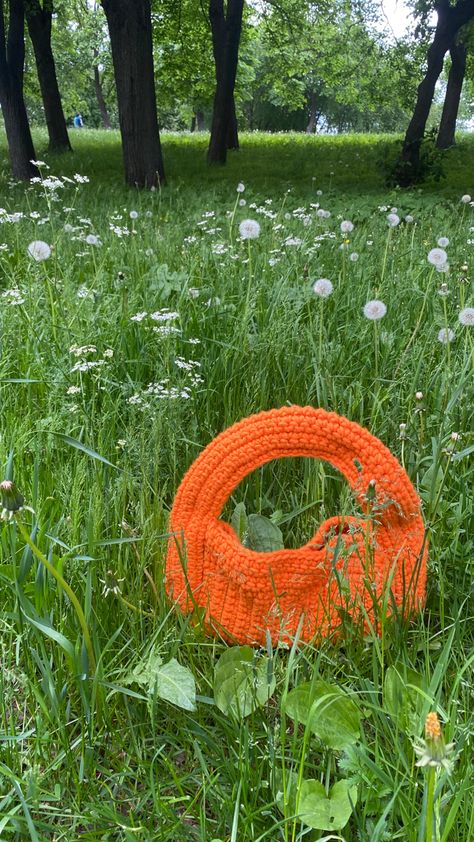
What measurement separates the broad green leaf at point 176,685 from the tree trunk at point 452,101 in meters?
20.3

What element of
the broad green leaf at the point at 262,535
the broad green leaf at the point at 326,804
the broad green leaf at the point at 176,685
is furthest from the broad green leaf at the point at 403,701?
the broad green leaf at the point at 262,535

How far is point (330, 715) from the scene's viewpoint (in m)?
1.08

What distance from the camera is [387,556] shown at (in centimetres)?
137

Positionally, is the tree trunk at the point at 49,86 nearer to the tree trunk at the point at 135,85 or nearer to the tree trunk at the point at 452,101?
the tree trunk at the point at 135,85

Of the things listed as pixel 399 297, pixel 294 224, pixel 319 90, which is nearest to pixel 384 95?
pixel 294 224

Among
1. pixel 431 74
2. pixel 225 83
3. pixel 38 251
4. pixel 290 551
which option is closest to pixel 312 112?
pixel 225 83

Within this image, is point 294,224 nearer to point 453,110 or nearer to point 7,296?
point 7,296

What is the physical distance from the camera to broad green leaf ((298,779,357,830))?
3.04 feet

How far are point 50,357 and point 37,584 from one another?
1245 mm

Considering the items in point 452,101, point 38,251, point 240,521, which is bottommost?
point 240,521

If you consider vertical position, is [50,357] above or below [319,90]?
below

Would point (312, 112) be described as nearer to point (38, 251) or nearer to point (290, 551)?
point (38, 251)

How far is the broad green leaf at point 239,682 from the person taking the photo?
1129 mm

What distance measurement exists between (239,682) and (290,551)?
315 millimetres
